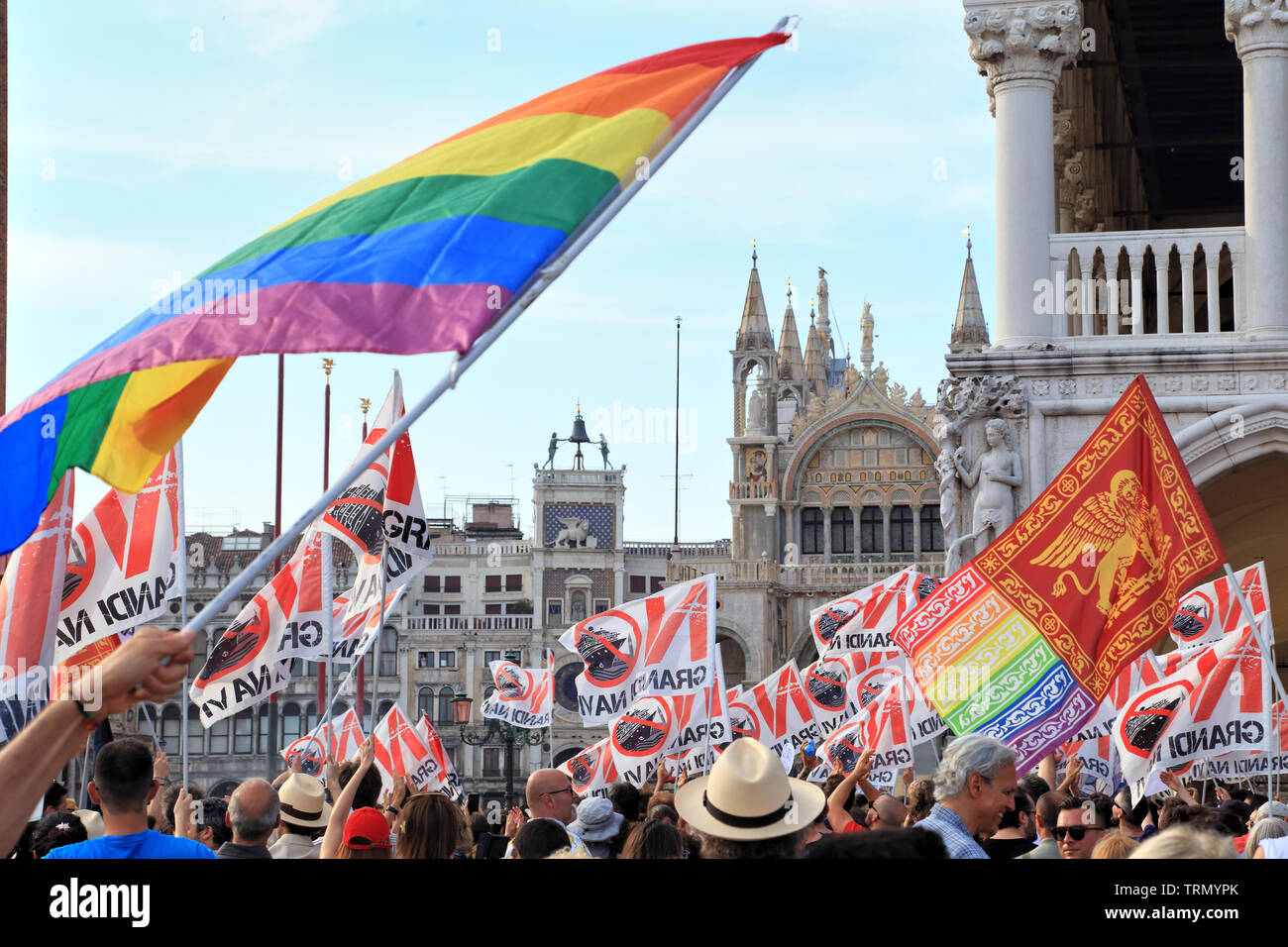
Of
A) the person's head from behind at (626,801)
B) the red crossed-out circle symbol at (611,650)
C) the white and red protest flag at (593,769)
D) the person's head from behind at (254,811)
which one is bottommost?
the white and red protest flag at (593,769)

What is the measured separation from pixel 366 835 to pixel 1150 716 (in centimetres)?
573

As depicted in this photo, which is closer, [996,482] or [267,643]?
[996,482]

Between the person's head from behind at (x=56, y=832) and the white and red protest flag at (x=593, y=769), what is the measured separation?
26.3 ft

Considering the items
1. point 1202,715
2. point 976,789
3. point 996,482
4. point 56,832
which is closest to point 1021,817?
point 976,789

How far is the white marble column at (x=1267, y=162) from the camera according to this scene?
11789 mm

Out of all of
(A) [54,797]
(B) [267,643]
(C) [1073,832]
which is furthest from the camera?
(B) [267,643]

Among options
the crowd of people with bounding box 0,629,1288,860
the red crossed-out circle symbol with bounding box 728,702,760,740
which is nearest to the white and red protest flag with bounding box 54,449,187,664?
the crowd of people with bounding box 0,629,1288,860

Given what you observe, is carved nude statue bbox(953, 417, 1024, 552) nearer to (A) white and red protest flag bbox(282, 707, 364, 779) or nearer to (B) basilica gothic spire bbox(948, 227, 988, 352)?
(A) white and red protest flag bbox(282, 707, 364, 779)

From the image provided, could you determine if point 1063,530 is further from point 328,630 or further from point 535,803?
point 328,630

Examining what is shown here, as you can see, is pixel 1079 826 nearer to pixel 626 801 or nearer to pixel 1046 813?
pixel 1046 813

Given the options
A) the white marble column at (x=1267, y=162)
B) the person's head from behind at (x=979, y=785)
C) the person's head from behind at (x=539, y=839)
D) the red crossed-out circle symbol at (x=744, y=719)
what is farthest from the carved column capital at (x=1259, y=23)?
the red crossed-out circle symbol at (x=744, y=719)

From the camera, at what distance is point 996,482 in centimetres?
1202

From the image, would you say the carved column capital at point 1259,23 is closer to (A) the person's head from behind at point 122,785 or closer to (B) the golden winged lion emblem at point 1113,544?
(B) the golden winged lion emblem at point 1113,544
